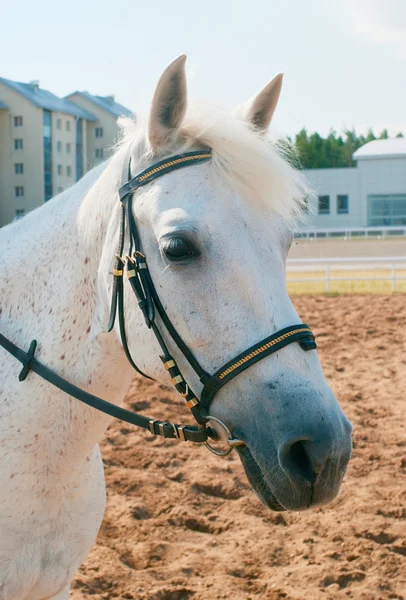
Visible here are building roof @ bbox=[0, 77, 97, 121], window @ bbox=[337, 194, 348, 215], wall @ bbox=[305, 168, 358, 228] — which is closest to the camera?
building roof @ bbox=[0, 77, 97, 121]

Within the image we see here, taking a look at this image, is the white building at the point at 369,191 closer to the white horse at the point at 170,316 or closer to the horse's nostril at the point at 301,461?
the white horse at the point at 170,316

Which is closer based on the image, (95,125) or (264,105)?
(264,105)

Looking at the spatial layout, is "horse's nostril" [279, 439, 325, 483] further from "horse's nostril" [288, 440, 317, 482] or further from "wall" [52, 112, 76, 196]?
"wall" [52, 112, 76, 196]

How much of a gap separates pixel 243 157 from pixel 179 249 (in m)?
0.38

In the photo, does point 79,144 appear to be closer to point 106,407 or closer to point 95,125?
point 95,125

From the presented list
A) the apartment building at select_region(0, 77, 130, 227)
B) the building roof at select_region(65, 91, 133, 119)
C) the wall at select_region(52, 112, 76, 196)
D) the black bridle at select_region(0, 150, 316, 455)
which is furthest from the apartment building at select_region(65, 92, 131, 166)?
the black bridle at select_region(0, 150, 316, 455)

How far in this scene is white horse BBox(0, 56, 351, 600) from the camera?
74.6 inches

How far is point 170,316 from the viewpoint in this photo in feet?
6.77

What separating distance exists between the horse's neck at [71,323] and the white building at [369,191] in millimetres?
48587

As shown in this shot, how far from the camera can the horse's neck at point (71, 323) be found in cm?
233

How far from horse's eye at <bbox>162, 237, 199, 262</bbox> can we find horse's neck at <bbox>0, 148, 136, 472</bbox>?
317mm

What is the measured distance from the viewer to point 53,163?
1873 inches

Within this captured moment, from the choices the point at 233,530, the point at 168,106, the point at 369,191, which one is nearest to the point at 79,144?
the point at 369,191

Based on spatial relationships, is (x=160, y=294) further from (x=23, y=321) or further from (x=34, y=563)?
(x=34, y=563)
